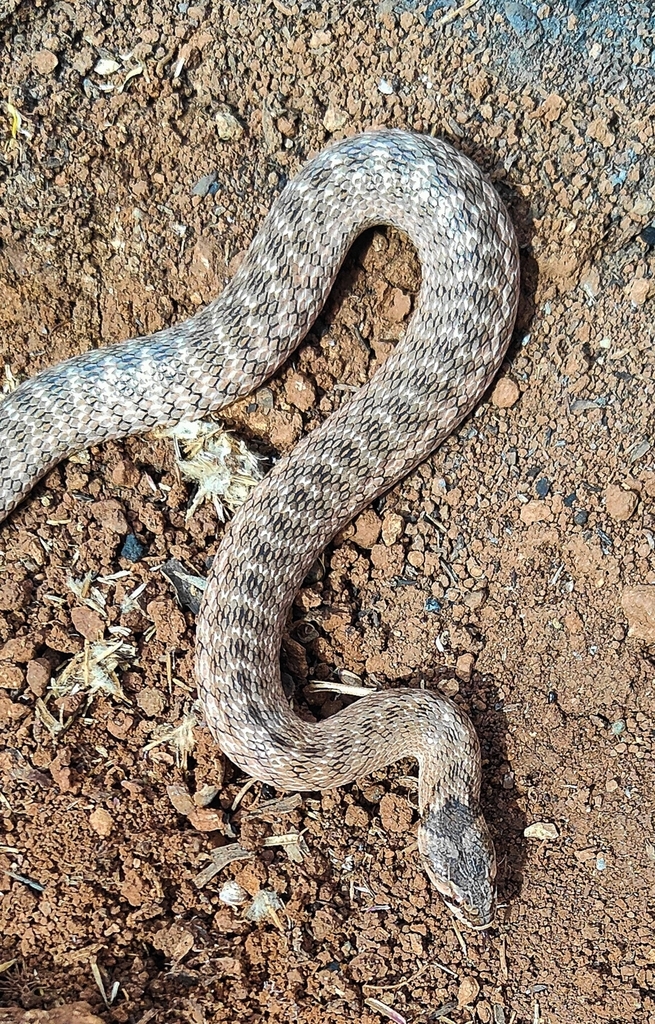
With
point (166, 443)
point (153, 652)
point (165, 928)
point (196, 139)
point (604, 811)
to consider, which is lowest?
point (165, 928)

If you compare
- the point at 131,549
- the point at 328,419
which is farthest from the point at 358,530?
the point at 131,549

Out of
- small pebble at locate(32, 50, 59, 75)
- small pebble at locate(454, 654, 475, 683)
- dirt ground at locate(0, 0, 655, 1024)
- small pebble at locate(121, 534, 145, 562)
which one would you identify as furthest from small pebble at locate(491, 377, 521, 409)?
small pebble at locate(32, 50, 59, 75)

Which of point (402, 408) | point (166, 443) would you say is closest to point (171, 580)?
point (166, 443)

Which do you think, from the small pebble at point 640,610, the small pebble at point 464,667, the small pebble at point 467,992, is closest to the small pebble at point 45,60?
the small pebble at point 464,667

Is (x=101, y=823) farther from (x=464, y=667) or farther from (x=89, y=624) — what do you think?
(x=464, y=667)

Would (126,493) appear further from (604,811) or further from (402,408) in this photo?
(604,811)

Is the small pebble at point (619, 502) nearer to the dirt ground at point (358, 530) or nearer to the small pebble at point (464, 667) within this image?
the dirt ground at point (358, 530)
